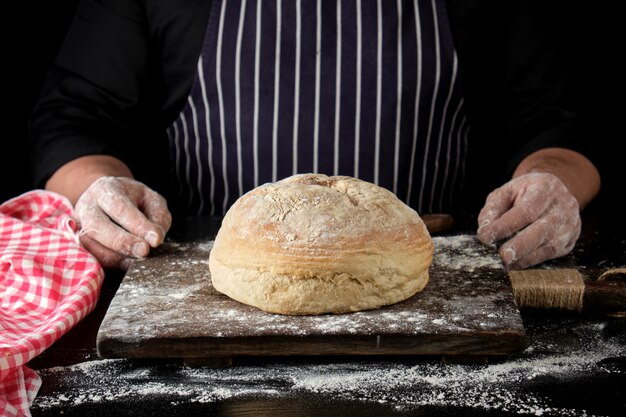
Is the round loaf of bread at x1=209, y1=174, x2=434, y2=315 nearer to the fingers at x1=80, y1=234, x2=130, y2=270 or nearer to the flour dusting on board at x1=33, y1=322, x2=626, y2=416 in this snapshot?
the flour dusting on board at x1=33, y1=322, x2=626, y2=416

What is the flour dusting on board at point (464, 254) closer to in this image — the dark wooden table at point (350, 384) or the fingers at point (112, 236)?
the dark wooden table at point (350, 384)

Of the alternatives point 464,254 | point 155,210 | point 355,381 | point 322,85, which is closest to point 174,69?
point 322,85

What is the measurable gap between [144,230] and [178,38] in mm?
783

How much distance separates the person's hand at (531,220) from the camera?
5.70 feet

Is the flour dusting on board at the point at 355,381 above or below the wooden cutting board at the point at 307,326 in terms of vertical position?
below

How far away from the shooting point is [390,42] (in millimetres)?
2238

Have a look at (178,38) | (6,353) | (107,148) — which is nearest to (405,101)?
(178,38)

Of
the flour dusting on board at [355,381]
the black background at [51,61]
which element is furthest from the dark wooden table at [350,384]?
the black background at [51,61]

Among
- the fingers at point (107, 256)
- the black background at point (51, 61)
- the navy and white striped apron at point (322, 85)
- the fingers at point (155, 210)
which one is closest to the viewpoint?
the fingers at point (107, 256)

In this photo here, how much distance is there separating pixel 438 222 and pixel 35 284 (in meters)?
0.95

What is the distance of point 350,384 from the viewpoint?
4.14ft

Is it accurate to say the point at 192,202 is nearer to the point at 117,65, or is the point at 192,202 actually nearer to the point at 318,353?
the point at 117,65

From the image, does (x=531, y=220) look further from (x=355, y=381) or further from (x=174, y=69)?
(x=174, y=69)

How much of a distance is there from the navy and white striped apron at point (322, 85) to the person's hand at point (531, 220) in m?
0.50
